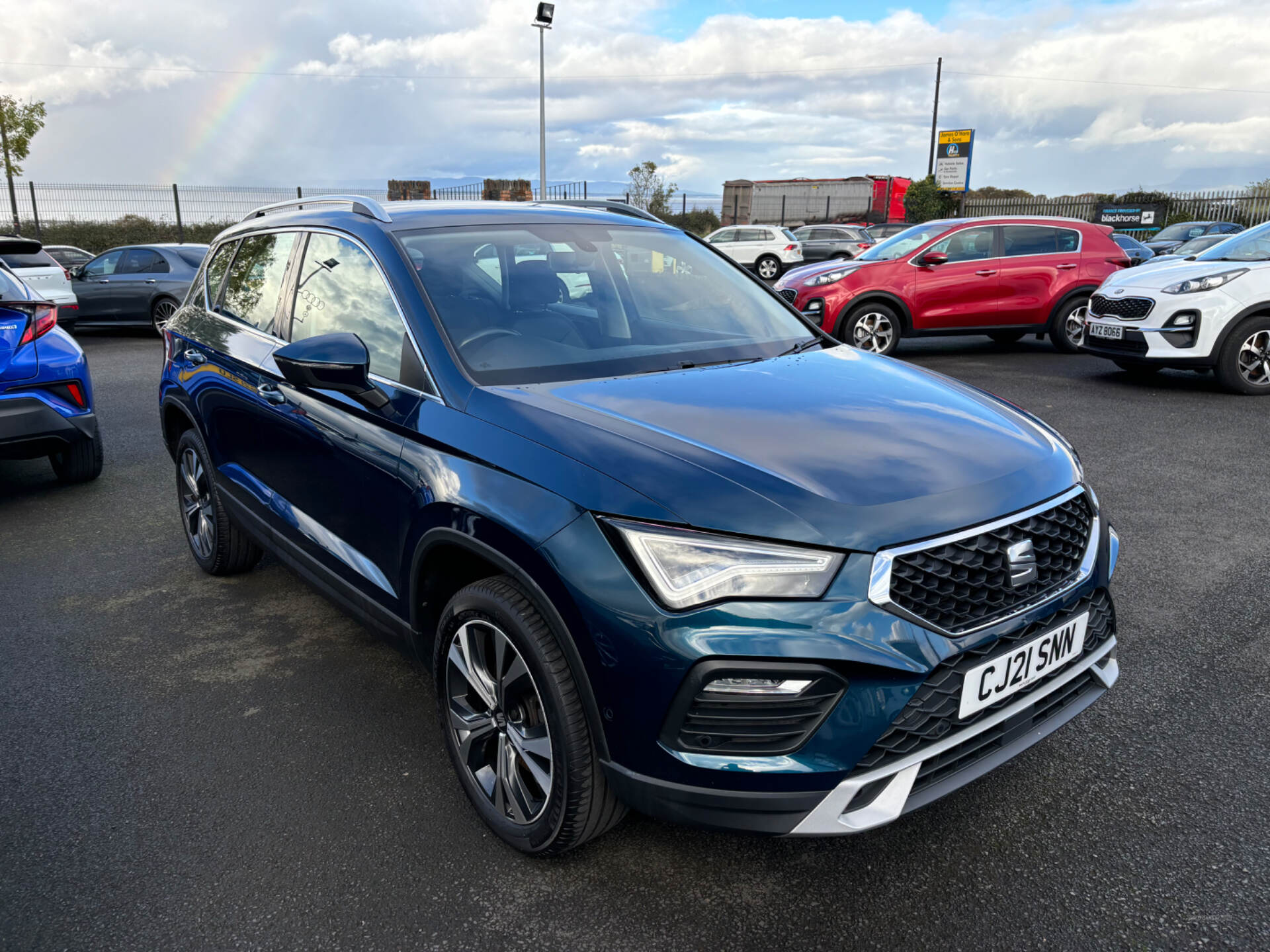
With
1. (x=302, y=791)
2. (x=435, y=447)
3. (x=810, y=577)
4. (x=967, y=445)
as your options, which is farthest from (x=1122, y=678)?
(x=302, y=791)

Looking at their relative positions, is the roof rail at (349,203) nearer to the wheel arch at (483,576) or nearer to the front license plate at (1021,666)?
the wheel arch at (483,576)

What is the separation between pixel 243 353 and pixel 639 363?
1837mm

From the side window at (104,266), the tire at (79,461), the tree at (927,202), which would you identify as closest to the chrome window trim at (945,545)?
the tire at (79,461)

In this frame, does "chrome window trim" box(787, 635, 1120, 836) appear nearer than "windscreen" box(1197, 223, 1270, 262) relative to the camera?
Yes

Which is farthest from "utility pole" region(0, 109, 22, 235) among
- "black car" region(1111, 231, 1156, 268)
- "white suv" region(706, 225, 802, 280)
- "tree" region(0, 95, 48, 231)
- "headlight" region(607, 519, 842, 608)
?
"headlight" region(607, 519, 842, 608)

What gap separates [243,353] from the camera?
377cm

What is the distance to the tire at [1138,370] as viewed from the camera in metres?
9.10

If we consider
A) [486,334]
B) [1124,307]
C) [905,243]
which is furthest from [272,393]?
[905,243]

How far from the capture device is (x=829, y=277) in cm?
1073

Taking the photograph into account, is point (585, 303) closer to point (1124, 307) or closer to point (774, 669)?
point (774, 669)

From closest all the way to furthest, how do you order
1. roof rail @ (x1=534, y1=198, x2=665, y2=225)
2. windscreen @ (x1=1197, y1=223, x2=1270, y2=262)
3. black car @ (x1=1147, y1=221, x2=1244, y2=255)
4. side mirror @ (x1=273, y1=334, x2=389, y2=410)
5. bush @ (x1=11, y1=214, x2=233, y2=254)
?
1. side mirror @ (x1=273, y1=334, x2=389, y2=410)
2. roof rail @ (x1=534, y1=198, x2=665, y2=225)
3. windscreen @ (x1=1197, y1=223, x2=1270, y2=262)
4. black car @ (x1=1147, y1=221, x2=1244, y2=255)
5. bush @ (x1=11, y1=214, x2=233, y2=254)

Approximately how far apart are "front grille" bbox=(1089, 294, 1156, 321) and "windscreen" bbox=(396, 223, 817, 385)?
631cm

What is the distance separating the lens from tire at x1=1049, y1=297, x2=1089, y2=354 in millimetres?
10977

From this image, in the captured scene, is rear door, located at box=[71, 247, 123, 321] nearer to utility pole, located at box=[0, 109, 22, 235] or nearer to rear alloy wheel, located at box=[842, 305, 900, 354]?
rear alloy wheel, located at box=[842, 305, 900, 354]
